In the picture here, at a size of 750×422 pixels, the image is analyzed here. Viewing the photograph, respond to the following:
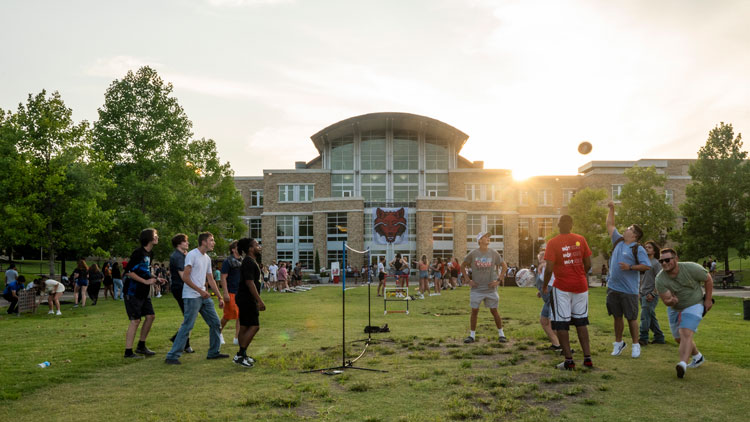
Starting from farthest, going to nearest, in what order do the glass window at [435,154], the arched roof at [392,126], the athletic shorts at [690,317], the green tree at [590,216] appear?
the glass window at [435,154]
the arched roof at [392,126]
the green tree at [590,216]
the athletic shorts at [690,317]

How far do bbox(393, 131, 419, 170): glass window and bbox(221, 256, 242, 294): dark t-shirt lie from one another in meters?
49.7

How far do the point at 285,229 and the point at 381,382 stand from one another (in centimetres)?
5181

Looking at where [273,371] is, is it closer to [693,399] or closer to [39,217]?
[693,399]

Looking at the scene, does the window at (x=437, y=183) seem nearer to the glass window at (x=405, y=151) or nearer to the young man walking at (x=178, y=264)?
the glass window at (x=405, y=151)

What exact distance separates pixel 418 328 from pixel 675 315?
19.1ft

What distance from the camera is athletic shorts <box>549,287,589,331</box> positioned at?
7305mm

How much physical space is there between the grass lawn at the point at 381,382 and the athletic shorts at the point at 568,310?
637 mm

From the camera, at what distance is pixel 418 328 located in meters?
11.9

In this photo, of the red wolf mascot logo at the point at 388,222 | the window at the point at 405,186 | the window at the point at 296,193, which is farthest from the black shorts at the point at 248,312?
the window at the point at 405,186

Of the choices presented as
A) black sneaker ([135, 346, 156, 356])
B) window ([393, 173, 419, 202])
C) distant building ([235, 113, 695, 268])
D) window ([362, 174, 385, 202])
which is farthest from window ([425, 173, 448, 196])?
black sneaker ([135, 346, 156, 356])

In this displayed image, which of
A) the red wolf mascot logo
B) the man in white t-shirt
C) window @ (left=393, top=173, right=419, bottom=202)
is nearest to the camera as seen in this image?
the man in white t-shirt

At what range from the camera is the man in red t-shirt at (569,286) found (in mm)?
7301

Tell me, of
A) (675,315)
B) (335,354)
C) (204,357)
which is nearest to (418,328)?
(335,354)

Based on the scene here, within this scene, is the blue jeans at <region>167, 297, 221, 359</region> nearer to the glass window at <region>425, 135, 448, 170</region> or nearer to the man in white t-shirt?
the man in white t-shirt
